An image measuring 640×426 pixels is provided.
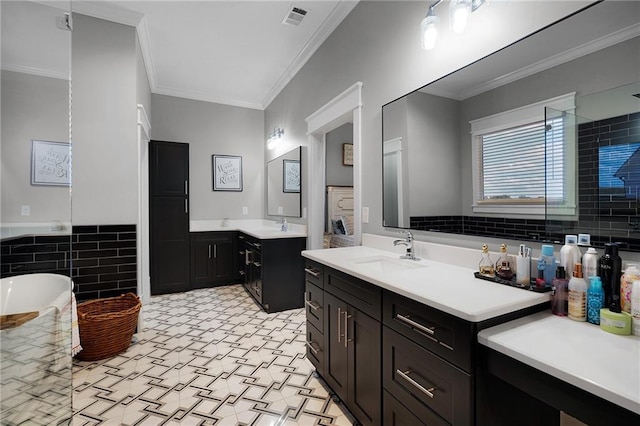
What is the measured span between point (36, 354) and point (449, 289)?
70.5 inches

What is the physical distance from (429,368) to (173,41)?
3775 millimetres

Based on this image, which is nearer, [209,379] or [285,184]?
[209,379]

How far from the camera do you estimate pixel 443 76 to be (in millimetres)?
1646

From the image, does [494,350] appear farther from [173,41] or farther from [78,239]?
[173,41]

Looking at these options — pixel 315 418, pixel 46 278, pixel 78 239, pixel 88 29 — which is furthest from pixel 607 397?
pixel 88 29

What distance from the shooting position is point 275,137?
4281mm

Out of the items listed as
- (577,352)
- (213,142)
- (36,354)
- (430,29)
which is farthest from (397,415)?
(213,142)

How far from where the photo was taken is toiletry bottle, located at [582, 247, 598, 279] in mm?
1012

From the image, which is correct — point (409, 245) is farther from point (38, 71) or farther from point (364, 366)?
point (38, 71)

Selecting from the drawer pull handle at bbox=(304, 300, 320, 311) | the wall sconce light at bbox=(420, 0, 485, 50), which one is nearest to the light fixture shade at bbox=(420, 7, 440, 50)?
the wall sconce light at bbox=(420, 0, 485, 50)

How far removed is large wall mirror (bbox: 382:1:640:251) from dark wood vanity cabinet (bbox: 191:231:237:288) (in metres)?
3.29

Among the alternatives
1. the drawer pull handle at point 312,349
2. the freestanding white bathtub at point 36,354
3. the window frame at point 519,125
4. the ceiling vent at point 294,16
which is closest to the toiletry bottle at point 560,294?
the window frame at point 519,125

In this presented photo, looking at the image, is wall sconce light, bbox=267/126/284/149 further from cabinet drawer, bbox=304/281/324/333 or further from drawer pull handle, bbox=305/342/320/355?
drawer pull handle, bbox=305/342/320/355

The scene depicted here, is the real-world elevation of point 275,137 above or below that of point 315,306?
above
